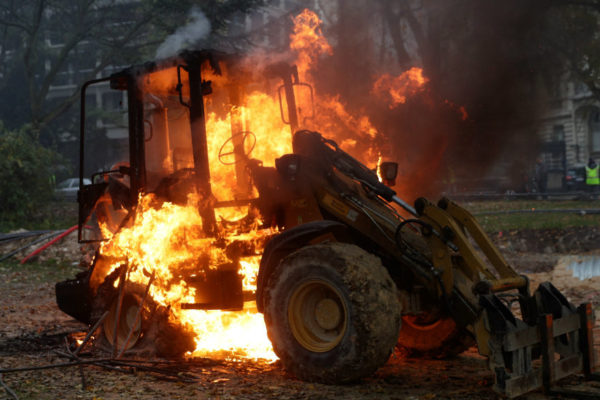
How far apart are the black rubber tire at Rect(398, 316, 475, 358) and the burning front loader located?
0.04 feet

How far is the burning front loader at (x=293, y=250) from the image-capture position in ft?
18.5

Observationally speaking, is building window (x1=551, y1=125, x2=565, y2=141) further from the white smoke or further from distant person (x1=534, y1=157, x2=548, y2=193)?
the white smoke

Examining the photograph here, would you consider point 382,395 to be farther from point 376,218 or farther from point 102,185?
point 102,185

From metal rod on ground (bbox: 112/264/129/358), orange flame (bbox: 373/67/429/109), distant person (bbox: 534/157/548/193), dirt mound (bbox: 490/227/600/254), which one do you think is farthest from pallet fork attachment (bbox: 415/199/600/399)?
distant person (bbox: 534/157/548/193)

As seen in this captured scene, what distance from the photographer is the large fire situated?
724 cm

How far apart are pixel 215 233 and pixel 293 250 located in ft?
3.65

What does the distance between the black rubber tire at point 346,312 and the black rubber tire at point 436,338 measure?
4.42 ft

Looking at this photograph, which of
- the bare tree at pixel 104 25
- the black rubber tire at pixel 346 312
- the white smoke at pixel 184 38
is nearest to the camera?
the black rubber tire at pixel 346 312

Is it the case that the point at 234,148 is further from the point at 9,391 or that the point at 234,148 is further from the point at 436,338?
the point at 9,391

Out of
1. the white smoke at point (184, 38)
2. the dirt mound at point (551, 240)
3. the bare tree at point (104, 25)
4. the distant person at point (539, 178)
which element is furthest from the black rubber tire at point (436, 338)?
the distant person at point (539, 178)

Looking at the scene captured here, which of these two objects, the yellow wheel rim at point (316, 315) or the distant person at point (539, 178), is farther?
the distant person at point (539, 178)

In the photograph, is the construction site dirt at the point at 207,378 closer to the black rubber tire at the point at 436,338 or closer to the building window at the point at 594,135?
the black rubber tire at the point at 436,338

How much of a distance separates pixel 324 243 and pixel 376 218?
55 centimetres

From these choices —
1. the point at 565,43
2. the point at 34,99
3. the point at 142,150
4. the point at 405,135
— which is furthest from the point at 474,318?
the point at 34,99
